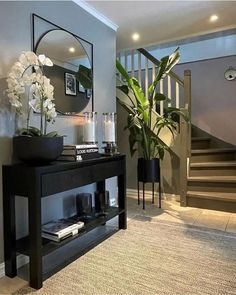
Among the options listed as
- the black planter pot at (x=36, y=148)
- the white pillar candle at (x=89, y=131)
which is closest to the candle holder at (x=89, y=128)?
the white pillar candle at (x=89, y=131)

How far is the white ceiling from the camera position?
104 inches

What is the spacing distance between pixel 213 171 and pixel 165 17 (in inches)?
87.2

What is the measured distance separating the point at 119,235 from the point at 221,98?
10.8 ft

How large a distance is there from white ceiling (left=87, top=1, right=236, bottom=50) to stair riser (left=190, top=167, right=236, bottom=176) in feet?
6.29

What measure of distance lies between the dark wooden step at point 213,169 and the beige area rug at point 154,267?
4.21ft

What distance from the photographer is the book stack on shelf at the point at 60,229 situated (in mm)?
1914

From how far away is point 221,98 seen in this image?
4.51 metres

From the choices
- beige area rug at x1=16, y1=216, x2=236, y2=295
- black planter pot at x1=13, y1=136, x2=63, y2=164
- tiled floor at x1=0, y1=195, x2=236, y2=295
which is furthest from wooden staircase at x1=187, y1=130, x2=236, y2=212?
black planter pot at x1=13, y1=136, x2=63, y2=164

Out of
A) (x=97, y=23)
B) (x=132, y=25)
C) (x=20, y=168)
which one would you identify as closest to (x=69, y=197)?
(x=20, y=168)

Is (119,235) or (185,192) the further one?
(185,192)

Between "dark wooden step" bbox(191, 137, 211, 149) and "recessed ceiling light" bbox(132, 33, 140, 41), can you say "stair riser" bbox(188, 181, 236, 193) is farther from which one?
"recessed ceiling light" bbox(132, 33, 140, 41)

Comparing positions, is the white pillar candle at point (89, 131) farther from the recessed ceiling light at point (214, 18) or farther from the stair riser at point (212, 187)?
the recessed ceiling light at point (214, 18)

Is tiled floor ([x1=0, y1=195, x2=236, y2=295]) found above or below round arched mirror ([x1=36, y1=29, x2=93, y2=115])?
below

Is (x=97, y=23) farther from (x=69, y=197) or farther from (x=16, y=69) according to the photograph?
(x=69, y=197)
